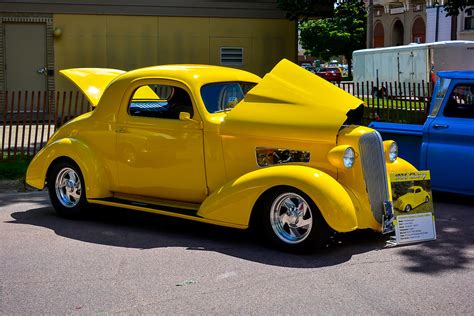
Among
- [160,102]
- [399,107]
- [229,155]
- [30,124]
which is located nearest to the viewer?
[229,155]

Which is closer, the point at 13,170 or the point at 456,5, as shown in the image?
the point at 13,170

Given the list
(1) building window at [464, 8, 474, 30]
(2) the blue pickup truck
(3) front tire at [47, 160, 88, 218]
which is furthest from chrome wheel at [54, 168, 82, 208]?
(1) building window at [464, 8, 474, 30]

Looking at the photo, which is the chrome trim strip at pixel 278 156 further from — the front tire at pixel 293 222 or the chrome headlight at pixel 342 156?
the front tire at pixel 293 222

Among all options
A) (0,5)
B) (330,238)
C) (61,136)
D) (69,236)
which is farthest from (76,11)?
(330,238)

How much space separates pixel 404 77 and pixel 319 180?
22.8 m

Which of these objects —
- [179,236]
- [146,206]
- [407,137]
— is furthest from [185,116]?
[407,137]

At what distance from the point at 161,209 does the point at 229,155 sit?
923 mm

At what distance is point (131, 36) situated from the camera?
61.5 feet

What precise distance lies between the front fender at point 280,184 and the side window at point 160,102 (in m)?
1.06

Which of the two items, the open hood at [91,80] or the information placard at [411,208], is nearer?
the information placard at [411,208]

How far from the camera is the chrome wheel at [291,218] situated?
6.00 meters

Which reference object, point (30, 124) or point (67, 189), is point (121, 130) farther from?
point (30, 124)

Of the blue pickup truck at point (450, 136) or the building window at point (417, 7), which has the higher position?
the building window at point (417, 7)

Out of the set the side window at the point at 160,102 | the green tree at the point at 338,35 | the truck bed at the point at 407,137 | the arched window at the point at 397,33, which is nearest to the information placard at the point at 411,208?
the truck bed at the point at 407,137
